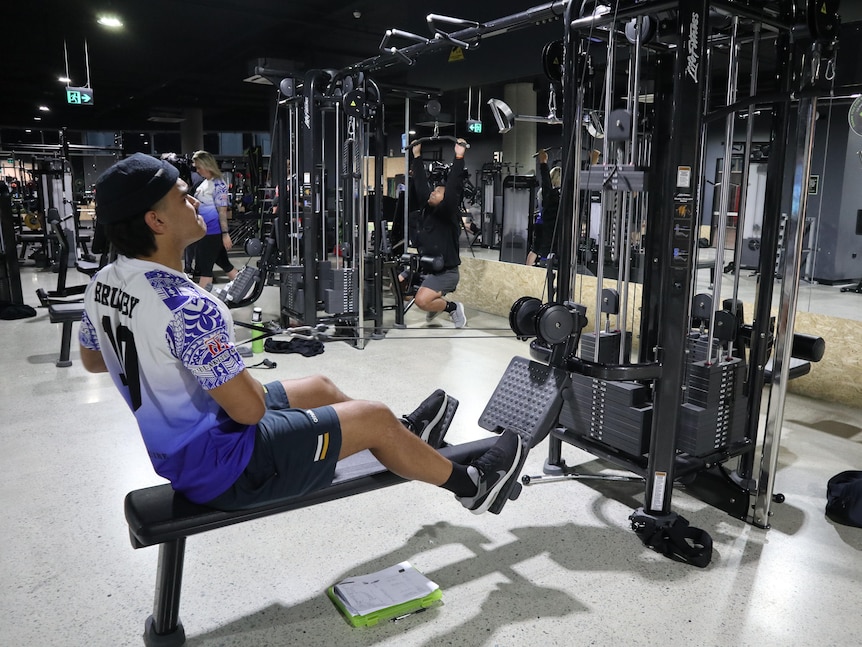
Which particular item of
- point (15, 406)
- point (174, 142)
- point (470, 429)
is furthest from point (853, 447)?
point (174, 142)

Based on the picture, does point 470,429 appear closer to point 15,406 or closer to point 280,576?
point 280,576

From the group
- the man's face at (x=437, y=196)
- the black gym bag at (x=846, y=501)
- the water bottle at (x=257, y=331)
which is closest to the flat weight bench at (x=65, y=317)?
the water bottle at (x=257, y=331)

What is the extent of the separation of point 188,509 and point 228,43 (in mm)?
9701

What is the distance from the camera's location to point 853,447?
3490 mm

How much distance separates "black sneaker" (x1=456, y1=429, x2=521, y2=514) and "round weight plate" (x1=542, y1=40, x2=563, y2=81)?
1675 millimetres

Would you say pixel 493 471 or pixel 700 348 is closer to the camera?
pixel 493 471

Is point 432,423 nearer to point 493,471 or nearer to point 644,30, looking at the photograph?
point 493,471

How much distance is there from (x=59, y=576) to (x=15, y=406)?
2.20 metres

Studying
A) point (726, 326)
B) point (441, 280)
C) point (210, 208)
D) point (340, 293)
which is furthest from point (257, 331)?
point (726, 326)

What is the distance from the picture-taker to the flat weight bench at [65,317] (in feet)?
15.2

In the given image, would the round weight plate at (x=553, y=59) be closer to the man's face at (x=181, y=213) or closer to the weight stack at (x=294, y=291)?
the man's face at (x=181, y=213)

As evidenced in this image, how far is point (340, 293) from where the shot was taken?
5961mm

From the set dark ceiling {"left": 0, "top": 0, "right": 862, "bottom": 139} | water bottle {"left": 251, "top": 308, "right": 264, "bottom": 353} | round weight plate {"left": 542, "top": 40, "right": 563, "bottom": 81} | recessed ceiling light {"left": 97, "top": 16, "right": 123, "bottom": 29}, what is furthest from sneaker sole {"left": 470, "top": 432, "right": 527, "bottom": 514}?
recessed ceiling light {"left": 97, "top": 16, "right": 123, "bottom": 29}

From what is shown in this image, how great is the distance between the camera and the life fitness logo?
2227 millimetres
